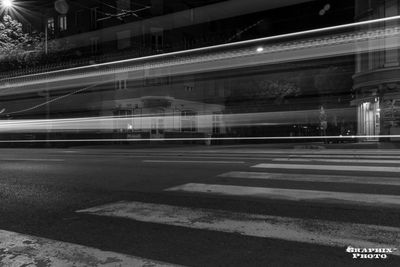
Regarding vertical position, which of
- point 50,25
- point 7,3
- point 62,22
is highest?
point 7,3

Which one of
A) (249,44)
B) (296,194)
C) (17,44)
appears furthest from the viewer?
(17,44)

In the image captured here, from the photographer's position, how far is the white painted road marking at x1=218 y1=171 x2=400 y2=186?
620 cm

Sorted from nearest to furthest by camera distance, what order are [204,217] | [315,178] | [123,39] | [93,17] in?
[204,217], [315,178], [123,39], [93,17]

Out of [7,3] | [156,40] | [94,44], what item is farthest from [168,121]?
[7,3]

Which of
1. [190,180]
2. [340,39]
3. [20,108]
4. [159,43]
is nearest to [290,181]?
[190,180]

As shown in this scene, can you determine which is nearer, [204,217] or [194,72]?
[204,217]

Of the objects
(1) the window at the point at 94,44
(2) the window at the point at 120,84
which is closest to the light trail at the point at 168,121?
(2) the window at the point at 120,84

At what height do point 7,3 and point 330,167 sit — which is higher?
point 7,3

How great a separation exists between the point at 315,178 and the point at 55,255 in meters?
4.48

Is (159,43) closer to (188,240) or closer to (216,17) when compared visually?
(216,17)

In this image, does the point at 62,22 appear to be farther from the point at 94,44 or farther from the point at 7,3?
the point at 94,44

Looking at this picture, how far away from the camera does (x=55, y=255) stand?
135 inches

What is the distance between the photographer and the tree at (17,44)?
15134mm

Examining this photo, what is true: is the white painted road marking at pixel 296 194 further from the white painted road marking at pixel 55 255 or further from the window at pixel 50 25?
the window at pixel 50 25
